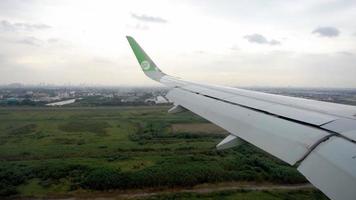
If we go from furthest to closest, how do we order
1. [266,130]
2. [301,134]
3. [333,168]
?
1. [266,130]
2. [301,134]
3. [333,168]

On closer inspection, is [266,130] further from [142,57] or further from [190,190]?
[190,190]

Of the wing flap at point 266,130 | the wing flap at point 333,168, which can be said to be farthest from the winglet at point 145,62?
the wing flap at point 333,168

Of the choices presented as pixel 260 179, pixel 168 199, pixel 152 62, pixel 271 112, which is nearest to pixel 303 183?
pixel 260 179

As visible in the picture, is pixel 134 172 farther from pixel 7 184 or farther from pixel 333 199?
pixel 333 199

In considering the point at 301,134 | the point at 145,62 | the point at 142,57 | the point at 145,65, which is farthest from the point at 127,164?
the point at 301,134

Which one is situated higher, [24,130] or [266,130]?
[266,130]

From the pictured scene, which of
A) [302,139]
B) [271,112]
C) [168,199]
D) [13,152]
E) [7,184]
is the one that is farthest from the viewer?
[13,152]
